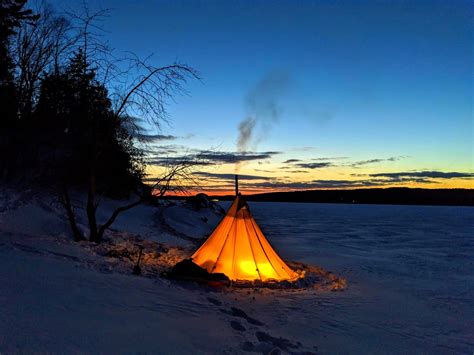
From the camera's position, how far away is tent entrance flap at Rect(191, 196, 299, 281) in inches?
404

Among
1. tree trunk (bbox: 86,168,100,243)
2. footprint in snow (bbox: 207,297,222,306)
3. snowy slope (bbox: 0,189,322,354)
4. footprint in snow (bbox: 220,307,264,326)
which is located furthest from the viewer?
tree trunk (bbox: 86,168,100,243)

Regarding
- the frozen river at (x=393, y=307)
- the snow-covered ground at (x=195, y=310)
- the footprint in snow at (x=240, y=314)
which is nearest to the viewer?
the snow-covered ground at (x=195, y=310)

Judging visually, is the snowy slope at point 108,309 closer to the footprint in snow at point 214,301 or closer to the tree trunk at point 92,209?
the footprint in snow at point 214,301

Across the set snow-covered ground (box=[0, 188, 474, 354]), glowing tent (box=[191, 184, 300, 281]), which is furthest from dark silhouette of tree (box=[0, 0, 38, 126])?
glowing tent (box=[191, 184, 300, 281])

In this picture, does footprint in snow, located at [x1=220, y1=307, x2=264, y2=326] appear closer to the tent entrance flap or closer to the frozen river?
the frozen river

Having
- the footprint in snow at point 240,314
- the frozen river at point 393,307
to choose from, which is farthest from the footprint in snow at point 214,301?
the frozen river at point 393,307

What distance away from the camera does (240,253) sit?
414 inches

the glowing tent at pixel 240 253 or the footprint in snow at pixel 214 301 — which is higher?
the glowing tent at pixel 240 253

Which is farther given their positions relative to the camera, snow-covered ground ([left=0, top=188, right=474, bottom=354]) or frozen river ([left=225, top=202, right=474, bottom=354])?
frozen river ([left=225, top=202, right=474, bottom=354])

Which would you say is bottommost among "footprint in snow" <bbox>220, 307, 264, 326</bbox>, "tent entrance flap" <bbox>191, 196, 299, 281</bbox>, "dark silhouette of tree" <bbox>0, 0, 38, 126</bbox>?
"footprint in snow" <bbox>220, 307, 264, 326</bbox>

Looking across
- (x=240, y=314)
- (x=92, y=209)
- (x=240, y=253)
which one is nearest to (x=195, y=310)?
(x=240, y=314)

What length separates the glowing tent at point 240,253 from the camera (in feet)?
33.7

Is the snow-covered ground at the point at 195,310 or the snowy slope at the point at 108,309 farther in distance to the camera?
the snow-covered ground at the point at 195,310

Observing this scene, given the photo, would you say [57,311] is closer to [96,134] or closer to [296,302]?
[296,302]
